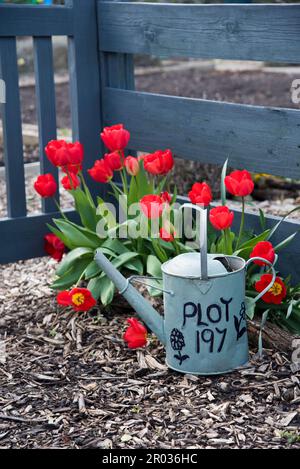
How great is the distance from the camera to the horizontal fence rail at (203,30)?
2.69m

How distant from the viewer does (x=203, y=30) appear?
295cm

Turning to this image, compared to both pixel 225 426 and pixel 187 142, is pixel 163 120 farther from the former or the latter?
pixel 225 426

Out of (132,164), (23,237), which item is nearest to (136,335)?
(132,164)

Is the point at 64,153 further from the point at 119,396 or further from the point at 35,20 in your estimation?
the point at 119,396

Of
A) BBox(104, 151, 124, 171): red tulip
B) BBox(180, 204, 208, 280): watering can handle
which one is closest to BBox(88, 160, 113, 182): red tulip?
BBox(104, 151, 124, 171): red tulip

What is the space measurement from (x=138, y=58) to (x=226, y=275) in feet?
27.9

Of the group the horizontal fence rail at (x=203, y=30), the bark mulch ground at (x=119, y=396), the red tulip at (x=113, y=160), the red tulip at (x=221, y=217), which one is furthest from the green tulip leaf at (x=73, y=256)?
the horizontal fence rail at (x=203, y=30)

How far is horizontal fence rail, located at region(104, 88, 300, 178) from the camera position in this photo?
2.74 m

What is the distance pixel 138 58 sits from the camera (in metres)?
10.4

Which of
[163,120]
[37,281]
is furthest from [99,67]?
[37,281]

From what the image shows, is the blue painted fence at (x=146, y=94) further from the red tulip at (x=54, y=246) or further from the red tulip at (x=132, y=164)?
the red tulip at (x=132, y=164)

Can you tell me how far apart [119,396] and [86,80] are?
5.24ft

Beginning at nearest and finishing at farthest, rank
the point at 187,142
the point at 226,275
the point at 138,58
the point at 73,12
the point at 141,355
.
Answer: the point at 226,275 < the point at 141,355 < the point at 187,142 < the point at 73,12 < the point at 138,58

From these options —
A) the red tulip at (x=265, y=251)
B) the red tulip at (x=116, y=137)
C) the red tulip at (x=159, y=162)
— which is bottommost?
the red tulip at (x=265, y=251)
